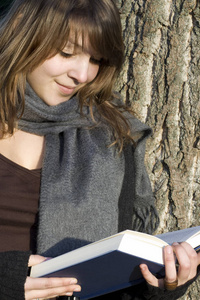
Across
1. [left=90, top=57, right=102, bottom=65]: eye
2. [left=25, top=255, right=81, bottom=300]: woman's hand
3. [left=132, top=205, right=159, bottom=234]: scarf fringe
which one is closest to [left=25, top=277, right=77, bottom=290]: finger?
[left=25, top=255, right=81, bottom=300]: woman's hand

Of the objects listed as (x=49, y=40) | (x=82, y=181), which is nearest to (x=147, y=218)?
(x=82, y=181)

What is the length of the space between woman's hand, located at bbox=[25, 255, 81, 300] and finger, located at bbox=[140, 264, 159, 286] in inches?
8.9

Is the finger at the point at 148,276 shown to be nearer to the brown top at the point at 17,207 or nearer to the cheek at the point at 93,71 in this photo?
the brown top at the point at 17,207

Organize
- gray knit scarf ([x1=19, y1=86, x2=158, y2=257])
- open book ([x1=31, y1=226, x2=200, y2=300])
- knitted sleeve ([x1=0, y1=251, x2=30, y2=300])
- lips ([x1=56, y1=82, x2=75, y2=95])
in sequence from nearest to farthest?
open book ([x1=31, y1=226, x2=200, y2=300]), knitted sleeve ([x1=0, y1=251, x2=30, y2=300]), gray knit scarf ([x1=19, y1=86, x2=158, y2=257]), lips ([x1=56, y1=82, x2=75, y2=95])

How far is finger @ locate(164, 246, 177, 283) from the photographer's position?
151 cm

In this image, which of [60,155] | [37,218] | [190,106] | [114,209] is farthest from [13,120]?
[190,106]

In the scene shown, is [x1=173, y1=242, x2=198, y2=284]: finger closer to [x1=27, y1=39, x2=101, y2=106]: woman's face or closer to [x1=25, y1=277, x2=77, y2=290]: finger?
[x1=25, y1=277, x2=77, y2=290]: finger

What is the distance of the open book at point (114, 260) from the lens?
1431 mm

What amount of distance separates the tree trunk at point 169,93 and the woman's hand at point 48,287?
2.51ft

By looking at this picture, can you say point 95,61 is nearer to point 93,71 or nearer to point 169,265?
point 93,71

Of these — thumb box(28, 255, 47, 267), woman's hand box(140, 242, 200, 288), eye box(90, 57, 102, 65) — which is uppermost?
eye box(90, 57, 102, 65)

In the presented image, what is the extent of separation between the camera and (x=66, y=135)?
89.4 inches

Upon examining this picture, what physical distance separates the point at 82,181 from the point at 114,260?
2.18 feet

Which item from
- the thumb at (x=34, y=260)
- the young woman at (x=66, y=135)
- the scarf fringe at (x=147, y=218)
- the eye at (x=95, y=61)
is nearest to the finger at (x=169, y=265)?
the young woman at (x=66, y=135)
